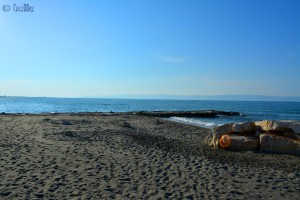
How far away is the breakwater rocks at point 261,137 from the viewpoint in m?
13.5

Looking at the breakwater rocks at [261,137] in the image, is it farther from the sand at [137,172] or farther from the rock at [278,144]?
the sand at [137,172]

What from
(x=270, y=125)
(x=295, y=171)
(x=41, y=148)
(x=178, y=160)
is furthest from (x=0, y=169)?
(x=270, y=125)

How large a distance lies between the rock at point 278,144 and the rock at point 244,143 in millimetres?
309

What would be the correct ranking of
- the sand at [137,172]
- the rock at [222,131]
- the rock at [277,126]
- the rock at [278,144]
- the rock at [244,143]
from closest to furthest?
the sand at [137,172] → the rock at [278,144] → the rock at [244,143] → the rock at [277,126] → the rock at [222,131]

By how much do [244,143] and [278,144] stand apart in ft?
4.85

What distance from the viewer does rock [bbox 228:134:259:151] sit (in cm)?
1387

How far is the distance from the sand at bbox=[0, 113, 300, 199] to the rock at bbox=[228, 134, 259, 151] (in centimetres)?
70

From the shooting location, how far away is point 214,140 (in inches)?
590

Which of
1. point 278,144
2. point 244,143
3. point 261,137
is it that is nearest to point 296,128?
point 278,144

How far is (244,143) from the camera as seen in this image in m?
14.0

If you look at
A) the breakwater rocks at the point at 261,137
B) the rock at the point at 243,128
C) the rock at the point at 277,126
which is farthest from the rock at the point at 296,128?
the rock at the point at 243,128

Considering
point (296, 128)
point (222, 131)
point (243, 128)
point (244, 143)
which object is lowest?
point (244, 143)

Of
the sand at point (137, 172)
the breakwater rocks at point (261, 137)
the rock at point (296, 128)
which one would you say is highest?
the rock at point (296, 128)

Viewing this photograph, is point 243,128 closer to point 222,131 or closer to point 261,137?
point 222,131
